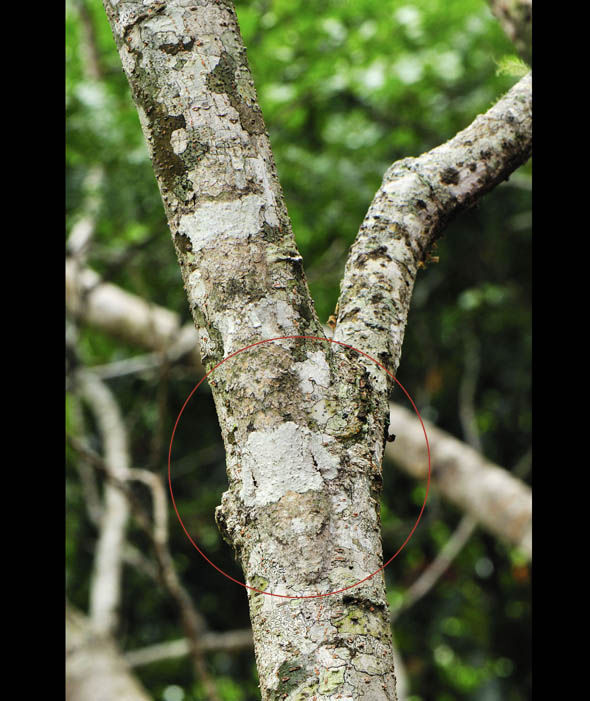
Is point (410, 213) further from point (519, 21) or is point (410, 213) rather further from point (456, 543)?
point (456, 543)

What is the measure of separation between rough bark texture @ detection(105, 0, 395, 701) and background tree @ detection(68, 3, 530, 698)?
2.65 m

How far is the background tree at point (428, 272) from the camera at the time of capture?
4137 mm

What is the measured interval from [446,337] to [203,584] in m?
2.42

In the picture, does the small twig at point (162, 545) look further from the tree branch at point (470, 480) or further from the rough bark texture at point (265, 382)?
the rough bark texture at point (265, 382)

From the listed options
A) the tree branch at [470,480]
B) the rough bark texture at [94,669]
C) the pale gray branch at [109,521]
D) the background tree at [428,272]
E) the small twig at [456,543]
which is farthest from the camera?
the background tree at [428,272]

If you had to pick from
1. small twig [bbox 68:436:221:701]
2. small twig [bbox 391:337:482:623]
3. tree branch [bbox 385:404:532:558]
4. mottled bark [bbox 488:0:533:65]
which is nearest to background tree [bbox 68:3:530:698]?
small twig [bbox 391:337:482:623]

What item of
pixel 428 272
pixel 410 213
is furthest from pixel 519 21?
pixel 428 272

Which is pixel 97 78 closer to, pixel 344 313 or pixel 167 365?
pixel 167 365

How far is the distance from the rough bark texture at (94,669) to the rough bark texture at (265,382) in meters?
2.36

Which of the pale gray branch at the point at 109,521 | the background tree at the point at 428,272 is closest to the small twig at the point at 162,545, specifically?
the pale gray branch at the point at 109,521

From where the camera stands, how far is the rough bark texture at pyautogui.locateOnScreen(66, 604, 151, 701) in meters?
3.03

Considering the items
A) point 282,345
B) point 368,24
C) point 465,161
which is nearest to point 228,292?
point 282,345

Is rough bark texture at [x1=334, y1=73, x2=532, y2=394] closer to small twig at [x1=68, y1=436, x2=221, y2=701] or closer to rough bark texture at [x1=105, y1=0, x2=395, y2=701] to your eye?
rough bark texture at [x1=105, y1=0, x2=395, y2=701]

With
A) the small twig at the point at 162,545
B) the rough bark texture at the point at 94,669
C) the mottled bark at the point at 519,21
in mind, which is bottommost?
the rough bark texture at the point at 94,669
